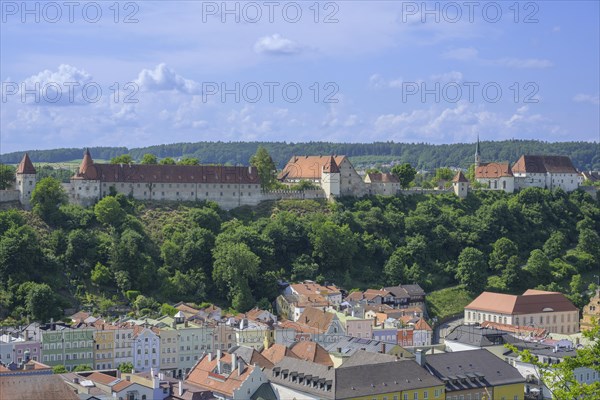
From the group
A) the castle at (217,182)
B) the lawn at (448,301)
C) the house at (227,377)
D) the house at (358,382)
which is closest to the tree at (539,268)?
the lawn at (448,301)

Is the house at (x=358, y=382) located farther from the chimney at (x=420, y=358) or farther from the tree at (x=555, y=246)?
the tree at (x=555, y=246)

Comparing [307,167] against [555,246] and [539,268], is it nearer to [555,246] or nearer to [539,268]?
[555,246]

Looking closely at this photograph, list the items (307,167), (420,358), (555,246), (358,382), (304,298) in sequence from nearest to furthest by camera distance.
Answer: (358,382), (420,358), (304,298), (555,246), (307,167)

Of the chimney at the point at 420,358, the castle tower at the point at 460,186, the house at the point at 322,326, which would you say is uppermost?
the castle tower at the point at 460,186

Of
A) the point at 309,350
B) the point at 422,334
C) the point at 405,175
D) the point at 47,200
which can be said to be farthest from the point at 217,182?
the point at 309,350

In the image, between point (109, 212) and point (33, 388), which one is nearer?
point (33, 388)

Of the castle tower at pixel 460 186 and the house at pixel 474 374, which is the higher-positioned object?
the castle tower at pixel 460 186
